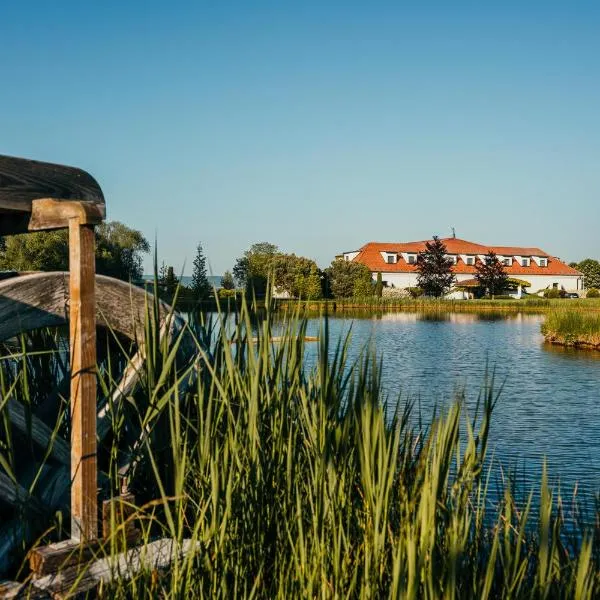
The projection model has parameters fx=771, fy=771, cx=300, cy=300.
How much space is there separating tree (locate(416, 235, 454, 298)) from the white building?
4152 mm

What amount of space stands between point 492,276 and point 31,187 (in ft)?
193

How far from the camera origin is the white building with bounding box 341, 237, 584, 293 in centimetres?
6359

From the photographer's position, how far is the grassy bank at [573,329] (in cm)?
2555

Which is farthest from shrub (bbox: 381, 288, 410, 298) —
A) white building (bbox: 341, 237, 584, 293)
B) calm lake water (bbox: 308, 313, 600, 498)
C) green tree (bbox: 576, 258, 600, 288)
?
green tree (bbox: 576, 258, 600, 288)

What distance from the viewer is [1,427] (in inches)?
129

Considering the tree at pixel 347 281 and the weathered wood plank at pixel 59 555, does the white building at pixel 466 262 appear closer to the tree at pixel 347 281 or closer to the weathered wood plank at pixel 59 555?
the tree at pixel 347 281

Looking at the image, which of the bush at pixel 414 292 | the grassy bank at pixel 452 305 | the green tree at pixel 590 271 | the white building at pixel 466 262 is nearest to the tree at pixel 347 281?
the bush at pixel 414 292

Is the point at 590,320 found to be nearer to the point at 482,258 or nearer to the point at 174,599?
the point at 174,599

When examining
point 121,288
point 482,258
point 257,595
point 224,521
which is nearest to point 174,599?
point 224,521

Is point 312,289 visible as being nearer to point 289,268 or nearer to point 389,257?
point 289,268

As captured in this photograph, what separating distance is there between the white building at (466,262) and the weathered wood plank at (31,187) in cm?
5847

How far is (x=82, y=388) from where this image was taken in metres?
2.91

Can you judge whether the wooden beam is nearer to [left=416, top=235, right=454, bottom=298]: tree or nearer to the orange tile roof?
[left=416, top=235, right=454, bottom=298]: tree

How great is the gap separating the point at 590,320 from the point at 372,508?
25496mm
